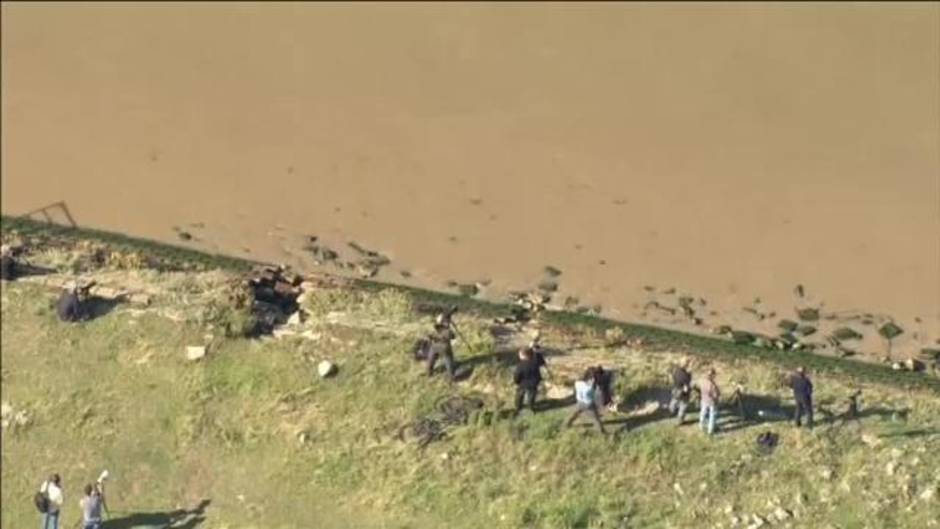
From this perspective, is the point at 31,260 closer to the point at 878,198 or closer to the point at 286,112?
the point at 286,112

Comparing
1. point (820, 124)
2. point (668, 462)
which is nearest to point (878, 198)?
point (820, 124)

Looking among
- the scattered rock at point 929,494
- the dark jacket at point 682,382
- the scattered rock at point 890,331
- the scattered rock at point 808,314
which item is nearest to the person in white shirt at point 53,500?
the dark jacket at point 682,382

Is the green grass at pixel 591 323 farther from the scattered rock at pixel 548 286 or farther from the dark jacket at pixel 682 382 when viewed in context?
the dark jacket at pixel 682 382

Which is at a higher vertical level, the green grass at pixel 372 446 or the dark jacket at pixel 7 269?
the dark jacket at pixel 7 269

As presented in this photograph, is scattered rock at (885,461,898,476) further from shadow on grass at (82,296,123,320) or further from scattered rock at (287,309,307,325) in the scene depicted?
shadow on grass at (82,296,123,320)

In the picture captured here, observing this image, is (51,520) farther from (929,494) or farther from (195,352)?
(929,494)

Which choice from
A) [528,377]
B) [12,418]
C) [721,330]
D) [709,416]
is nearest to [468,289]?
[528,377]

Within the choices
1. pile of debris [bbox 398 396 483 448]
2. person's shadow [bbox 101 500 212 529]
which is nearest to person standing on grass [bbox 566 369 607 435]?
pile of debris [bbox 398 396 483 448]
